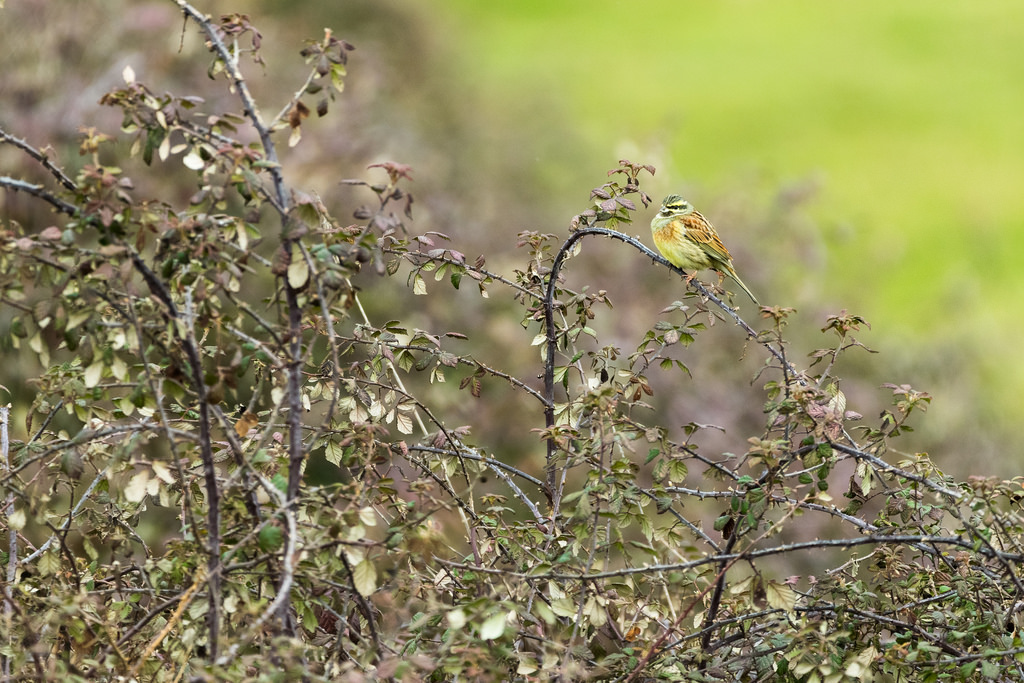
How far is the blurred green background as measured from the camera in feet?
27.4

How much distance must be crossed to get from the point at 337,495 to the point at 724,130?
16413mm

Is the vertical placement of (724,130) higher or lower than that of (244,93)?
higher

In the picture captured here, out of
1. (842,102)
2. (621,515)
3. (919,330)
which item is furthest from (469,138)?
(621,515)

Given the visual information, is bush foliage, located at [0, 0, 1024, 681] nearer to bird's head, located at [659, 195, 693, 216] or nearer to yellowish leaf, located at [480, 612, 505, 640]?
yellowish leaf, located at [480, 612, 505, 640]

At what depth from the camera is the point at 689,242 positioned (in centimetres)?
448

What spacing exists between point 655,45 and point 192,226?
19.9 meters

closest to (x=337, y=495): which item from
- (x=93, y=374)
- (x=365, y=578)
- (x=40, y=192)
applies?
(x=365, y=578)

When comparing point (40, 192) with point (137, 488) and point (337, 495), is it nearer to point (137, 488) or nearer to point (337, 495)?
point (137, 488)

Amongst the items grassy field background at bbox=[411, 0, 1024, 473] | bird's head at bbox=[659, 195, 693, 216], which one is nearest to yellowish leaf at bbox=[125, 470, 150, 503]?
bird's head at bbox=[659, 195, 693, 216]

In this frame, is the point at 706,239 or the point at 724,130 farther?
the point at 724,130

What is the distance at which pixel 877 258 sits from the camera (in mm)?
11930

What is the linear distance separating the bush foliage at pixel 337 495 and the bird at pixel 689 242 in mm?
1501

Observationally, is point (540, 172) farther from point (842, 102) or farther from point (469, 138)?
point (842, 102)

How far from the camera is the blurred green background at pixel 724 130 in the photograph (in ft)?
Result: 27.4
